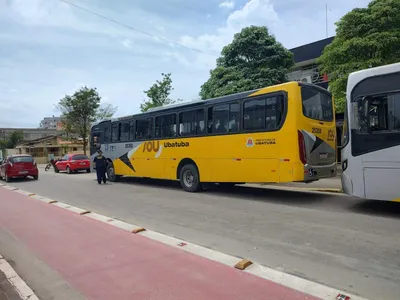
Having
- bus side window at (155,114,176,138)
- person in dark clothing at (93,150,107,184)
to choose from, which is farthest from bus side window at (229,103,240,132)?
person in dark clothing at (93,150,107,184)

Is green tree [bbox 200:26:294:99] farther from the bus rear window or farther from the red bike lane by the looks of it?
the red bike lane

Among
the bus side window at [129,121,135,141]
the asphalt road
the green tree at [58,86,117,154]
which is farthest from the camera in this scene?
the green tree at [58,86,117,154]

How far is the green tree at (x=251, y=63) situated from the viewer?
1698cm

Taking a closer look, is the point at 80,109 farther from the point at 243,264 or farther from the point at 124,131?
the point at 243,264

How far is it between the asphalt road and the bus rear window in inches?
94.9

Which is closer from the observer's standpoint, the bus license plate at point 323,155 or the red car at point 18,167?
the bus license plate at point 323,155

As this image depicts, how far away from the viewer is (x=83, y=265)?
15.7 ft

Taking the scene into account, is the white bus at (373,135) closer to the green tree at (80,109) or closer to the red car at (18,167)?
the red car at (18,167)

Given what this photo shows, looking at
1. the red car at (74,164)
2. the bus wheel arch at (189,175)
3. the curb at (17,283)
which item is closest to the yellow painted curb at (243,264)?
the curb at (17,283)

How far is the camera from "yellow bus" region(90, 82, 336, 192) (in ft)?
29.0

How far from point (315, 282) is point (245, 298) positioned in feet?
3.20

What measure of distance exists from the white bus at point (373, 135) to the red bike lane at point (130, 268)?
4.48m

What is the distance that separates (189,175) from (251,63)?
8308 mm

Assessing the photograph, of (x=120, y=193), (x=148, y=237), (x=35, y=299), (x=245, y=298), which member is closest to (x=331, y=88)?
(x=120, y=193)
